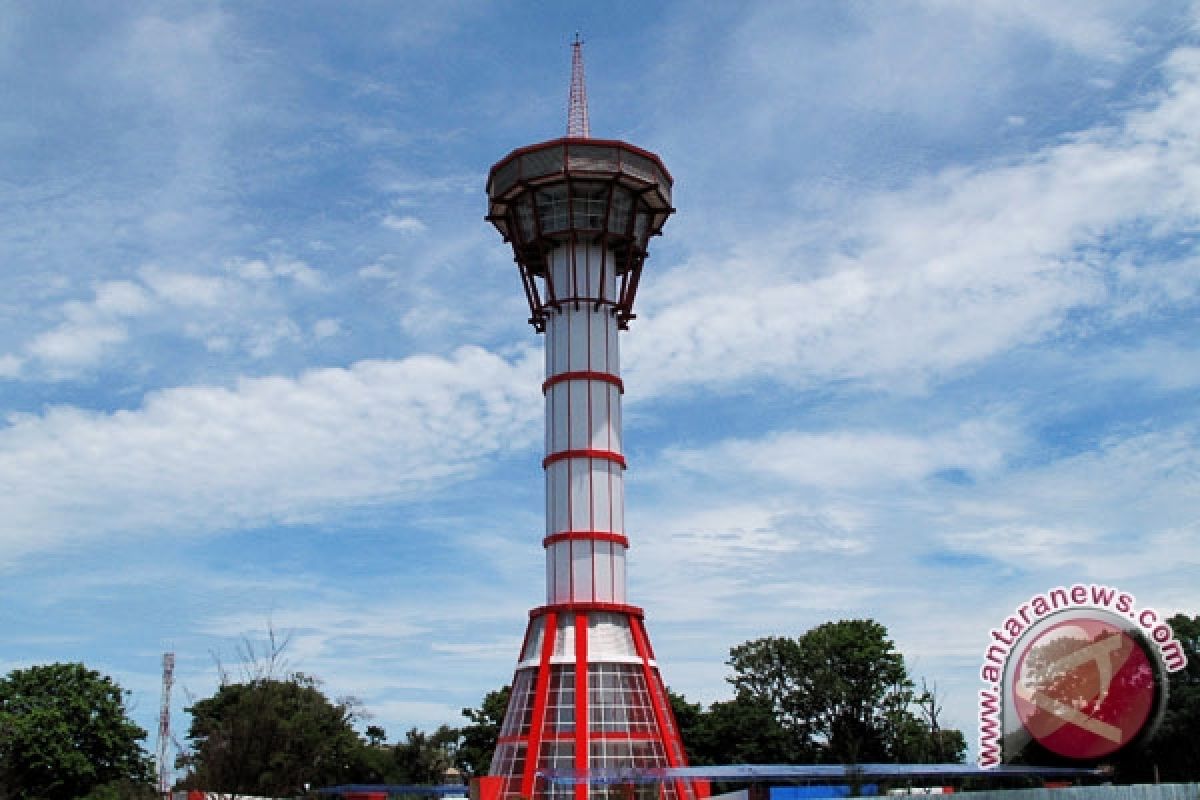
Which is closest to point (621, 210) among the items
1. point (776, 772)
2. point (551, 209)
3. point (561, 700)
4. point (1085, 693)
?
point (551, 209)

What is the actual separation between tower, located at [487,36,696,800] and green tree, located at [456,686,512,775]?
23.3m

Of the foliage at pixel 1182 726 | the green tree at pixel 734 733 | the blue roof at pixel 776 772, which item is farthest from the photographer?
the green tree at pixel 734 733

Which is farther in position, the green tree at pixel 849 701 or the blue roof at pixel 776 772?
the green tree at pixel 849 701

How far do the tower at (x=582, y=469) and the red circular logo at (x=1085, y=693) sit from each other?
1775 cm

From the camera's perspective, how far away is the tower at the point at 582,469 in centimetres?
5344

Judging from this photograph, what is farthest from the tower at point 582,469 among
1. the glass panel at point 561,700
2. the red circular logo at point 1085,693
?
the red circular logo at point 1085,693

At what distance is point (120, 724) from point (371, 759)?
22177 mm

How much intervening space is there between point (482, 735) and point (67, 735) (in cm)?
2807

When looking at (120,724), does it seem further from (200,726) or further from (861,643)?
(861,643)

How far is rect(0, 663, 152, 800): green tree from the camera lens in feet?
202

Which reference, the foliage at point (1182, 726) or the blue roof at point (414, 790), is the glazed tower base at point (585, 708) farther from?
the foliage at point (1182, 726)

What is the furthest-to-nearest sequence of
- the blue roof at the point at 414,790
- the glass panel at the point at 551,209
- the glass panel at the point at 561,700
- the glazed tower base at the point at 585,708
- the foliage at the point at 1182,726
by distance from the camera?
the blue roof at the point at 414,790
the glass panel at the point at 551,209
the foliage at the point at 1182,726
the glass panel at the point at 561,700
the glazed tower base at the point at 585,708

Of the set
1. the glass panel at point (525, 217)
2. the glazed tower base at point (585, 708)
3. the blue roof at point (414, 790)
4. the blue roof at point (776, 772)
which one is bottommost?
the blue roof at point (414, 790)

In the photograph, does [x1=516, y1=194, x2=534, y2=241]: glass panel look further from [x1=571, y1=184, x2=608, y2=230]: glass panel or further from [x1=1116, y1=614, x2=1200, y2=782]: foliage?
[x1=1116, y1=614, x2=1200, y2=782]: foliage
